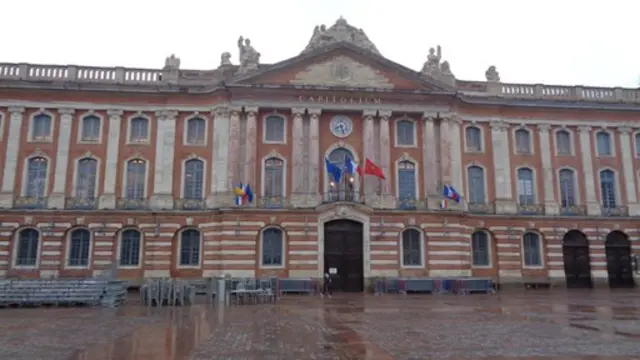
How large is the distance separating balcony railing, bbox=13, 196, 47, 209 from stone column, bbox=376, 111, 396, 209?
22.0 m

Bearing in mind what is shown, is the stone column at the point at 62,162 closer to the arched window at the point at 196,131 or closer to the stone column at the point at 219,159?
the arched window at the point at 196,131

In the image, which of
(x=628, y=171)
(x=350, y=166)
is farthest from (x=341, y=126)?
(x=628, y=171)

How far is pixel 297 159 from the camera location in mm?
35375

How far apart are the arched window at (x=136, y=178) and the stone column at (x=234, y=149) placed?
5.87m

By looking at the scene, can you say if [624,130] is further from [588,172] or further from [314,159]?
[314,159]

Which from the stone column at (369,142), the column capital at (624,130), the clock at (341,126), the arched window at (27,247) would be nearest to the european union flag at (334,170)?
the stone column at (369,142)

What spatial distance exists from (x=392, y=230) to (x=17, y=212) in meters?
23.9

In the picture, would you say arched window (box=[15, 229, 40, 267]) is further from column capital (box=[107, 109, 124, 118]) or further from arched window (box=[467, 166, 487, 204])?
arched window (box=[467, 166, 487, 204])

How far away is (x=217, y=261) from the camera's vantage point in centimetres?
3403

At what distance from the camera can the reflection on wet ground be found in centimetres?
1159

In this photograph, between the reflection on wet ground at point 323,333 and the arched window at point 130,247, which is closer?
the reflection on wet ground at point 323,333

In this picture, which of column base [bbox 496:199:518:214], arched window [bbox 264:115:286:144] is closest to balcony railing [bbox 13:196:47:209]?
arched window [bbox 264:115:286:144]

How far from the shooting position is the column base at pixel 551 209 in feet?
125

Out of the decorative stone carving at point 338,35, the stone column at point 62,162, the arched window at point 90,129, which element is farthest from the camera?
the decorative stone carving at point 338,35
